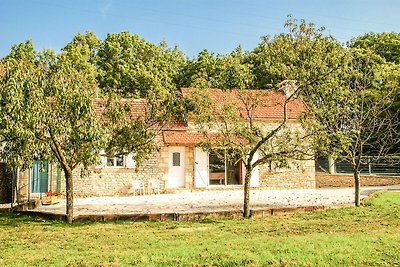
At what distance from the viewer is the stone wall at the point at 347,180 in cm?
3036

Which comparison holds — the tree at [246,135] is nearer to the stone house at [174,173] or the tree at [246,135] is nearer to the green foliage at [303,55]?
the green foliage at [303,55]

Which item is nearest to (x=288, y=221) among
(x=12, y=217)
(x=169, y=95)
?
(x=169, y=95)

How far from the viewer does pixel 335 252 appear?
8.92m

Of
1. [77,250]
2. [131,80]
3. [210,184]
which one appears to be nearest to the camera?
[77,250]

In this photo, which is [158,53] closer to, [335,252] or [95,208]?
[95,208]

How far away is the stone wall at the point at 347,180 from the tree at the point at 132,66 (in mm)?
17050

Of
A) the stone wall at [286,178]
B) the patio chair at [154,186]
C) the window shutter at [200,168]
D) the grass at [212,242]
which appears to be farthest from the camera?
the stone wall at [286,178]

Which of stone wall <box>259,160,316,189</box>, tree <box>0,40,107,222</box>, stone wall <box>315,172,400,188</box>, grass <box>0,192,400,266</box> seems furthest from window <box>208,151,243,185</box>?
A: tree <box>0,40,107,222</box>

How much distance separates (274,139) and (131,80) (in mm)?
29617

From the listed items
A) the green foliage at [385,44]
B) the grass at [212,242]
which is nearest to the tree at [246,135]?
the grass at [212,242]

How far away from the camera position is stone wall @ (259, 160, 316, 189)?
27.6m

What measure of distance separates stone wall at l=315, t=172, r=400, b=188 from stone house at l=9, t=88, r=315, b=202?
11.9ft

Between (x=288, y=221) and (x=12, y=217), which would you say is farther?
(x=12, y=217)

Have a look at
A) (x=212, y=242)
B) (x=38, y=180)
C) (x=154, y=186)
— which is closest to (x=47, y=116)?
(x=212, y=242)
